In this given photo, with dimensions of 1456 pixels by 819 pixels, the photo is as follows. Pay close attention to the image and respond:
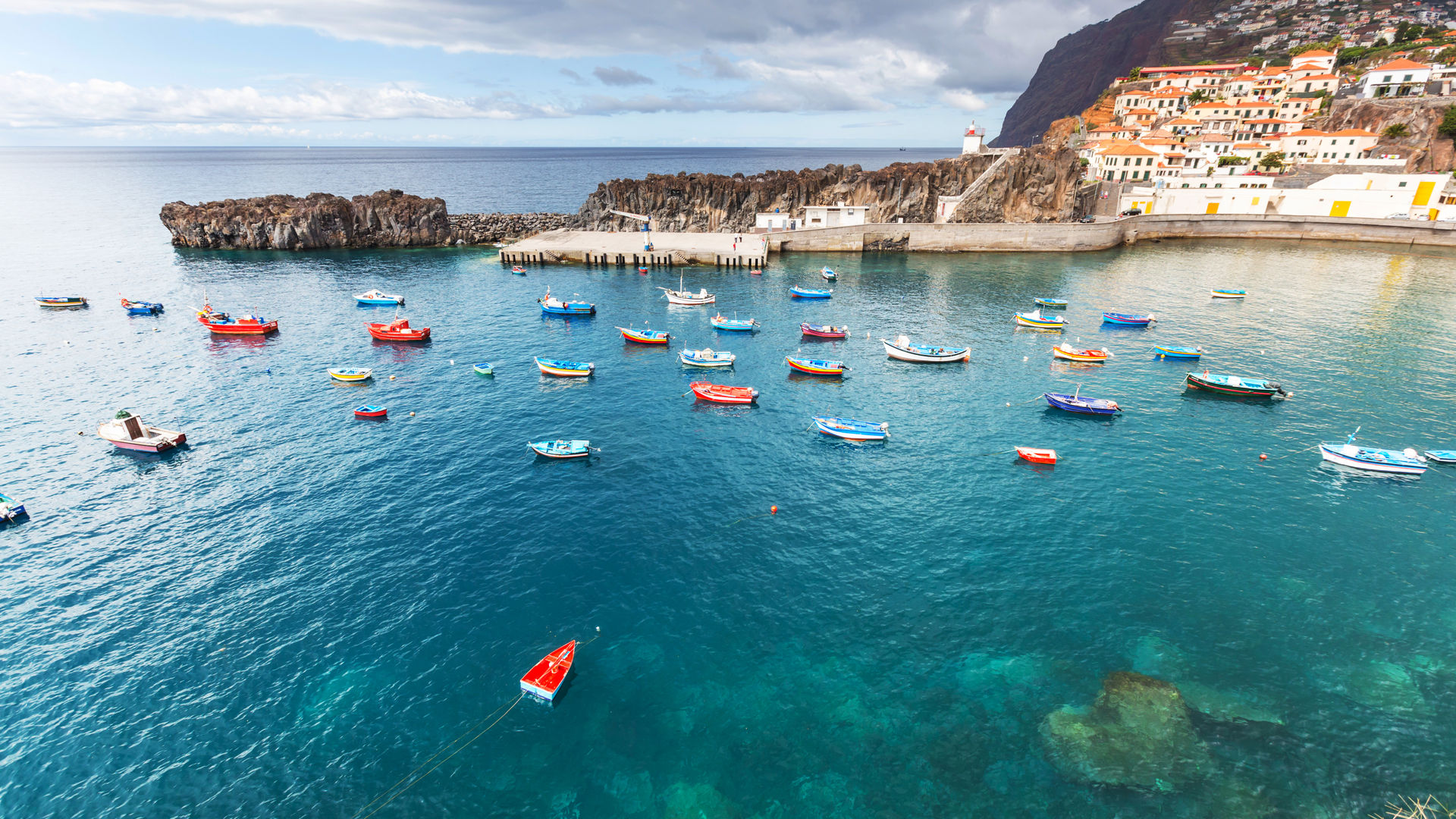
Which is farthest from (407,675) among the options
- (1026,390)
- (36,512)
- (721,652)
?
(1026,390)

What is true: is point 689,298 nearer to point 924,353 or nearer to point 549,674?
point 924,353

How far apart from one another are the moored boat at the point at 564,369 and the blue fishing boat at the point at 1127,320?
72.4 metres

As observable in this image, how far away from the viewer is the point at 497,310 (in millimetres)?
95250

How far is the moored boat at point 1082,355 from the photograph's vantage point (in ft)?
241

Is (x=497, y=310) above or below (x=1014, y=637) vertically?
above

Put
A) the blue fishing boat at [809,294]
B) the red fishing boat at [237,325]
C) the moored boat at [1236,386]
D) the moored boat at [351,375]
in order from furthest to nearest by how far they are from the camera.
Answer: the blue fishing boat at [809,294] < the red fishing boat at [237,325] < the moored boat at [351,375] < the moored boat at [1236,386]

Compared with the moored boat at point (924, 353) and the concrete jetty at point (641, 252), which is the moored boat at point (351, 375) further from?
the concrete jetty at point (641, 252)

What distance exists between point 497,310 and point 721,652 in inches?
3021

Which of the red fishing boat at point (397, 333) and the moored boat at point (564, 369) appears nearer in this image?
the moored boat at point (564, 369)

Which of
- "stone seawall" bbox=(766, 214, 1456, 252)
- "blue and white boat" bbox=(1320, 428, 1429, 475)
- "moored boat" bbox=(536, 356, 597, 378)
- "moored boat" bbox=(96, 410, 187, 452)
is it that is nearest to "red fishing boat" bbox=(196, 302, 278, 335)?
"moored boat" bbox=(96, 410, 187, 452)

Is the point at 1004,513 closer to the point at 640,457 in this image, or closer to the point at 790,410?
the point at 790,410

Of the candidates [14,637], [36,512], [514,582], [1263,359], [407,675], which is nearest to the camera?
[407,675]

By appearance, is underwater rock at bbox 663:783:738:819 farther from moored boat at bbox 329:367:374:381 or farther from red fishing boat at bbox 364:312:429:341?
red fishing boat at bbox 364:312:429:341

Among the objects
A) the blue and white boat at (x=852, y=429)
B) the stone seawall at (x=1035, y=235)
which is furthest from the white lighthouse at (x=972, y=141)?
the blue and white boat at (x=852, y=429)
